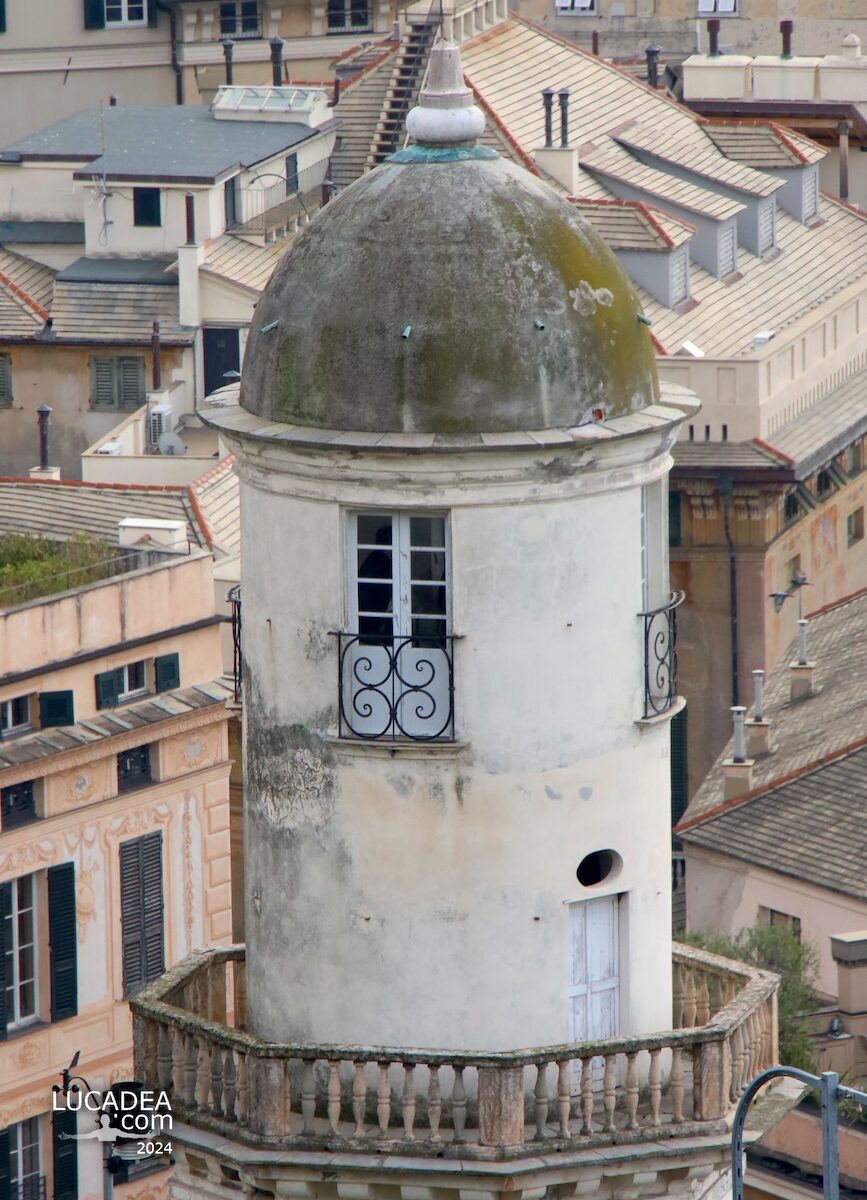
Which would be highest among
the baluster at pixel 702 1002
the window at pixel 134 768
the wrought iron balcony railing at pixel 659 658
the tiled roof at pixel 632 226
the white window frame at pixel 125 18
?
the wrought iron balcony railing at pixel 659 658

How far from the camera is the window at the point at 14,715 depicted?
6022 cm

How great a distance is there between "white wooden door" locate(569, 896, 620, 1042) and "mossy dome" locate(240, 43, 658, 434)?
3544 millimetres

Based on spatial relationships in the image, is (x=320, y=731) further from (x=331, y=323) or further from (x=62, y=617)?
(x=62, y=617)

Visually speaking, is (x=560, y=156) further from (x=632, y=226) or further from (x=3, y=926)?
(x=3, y=926)

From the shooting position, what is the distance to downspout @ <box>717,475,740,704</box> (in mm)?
91438

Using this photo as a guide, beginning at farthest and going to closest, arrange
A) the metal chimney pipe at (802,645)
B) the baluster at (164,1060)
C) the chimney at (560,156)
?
the chimney at (560,156), the metal chimney pipe at (802,645), the baluster at (164,1060)

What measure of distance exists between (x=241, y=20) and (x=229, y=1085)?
316 ft

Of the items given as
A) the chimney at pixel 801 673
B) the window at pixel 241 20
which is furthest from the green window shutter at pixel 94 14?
the chimney at pixel 801 673

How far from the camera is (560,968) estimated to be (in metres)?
29.0

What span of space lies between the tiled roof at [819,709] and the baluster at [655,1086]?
4787 cm

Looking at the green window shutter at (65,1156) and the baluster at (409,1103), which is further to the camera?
the green window shutter at (65,1156)

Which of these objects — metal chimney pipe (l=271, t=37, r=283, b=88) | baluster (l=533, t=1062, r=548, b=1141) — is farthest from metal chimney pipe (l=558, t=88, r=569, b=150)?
baluster (l=533, t=1062, r=548, b=1141)

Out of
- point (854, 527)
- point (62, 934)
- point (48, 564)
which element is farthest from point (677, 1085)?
point (854, 527)

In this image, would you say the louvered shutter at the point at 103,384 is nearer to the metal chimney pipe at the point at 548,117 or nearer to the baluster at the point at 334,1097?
the metal chimney pipe at the point at 548,117
